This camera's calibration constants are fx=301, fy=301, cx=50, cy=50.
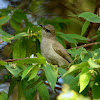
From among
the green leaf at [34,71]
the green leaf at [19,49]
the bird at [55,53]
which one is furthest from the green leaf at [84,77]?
the bird at [55,53]

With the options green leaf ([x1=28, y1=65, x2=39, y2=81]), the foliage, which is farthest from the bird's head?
green leaf ([x1=28, y1=65, x2=39, y2=81])

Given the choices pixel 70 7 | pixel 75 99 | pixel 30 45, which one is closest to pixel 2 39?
pixel 30 45

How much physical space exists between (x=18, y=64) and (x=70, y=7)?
4.02 m

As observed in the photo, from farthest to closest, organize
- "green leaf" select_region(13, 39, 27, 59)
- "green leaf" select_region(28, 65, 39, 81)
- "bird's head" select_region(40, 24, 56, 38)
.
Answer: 1. "bird's head" select_region(40, 24, 56, 38)
2. "green leaf" select_region(13, 39, 27, 59)
3. "green leaf" select_region(28, 65, 39, 81)

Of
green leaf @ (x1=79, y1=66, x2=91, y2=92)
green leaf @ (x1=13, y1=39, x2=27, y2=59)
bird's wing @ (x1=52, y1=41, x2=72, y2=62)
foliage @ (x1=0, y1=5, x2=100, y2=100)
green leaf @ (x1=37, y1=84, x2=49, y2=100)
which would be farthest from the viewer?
bird's wing @ (x1=52, y1=41, x2=72, y2=62)

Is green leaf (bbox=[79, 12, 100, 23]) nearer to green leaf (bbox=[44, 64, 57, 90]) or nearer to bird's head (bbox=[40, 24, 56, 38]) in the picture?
green leaf (bbox=[44, 64, 57, 90])

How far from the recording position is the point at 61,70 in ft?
11.0

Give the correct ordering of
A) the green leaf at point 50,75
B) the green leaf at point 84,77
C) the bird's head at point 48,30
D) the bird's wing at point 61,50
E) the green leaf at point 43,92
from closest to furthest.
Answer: the green leaf at point 84,77 → the green leaf at point 50,75 → the green leaf at point 43,92 → the bird's wing at point 61,50 → the bird's head at point 48,30

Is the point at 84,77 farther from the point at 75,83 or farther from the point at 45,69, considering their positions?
the point at 45,69

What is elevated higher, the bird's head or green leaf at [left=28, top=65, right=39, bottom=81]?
green leaf at [left=28, top=65, right=39, bottom=81]

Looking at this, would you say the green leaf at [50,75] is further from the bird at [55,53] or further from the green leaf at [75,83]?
the bird at [55,53]

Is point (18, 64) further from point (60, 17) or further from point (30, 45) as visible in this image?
point (60, 17)

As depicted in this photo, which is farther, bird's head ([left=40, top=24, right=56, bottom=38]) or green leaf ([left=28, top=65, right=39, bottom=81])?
bird's head ([left=40, top=24, right=56, bottom=38])

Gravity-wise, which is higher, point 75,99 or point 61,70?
point 75,99
